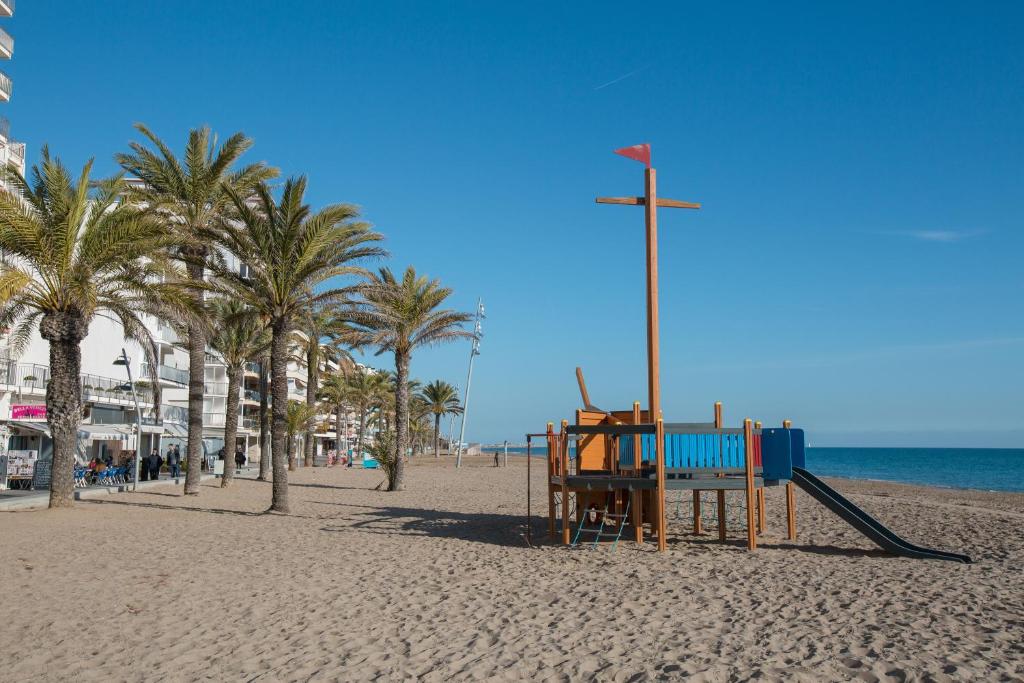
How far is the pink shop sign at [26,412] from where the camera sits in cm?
2984

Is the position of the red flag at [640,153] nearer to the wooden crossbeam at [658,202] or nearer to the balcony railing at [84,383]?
the wooden crossbeam at [658,202]

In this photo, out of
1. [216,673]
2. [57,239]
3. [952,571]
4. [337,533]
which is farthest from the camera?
[57,239]

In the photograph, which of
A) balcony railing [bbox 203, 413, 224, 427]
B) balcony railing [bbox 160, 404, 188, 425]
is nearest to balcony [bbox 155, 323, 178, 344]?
balcony railing [bbox 160, 404, 188, 425]

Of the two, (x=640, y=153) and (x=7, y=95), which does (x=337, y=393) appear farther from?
(x=640, y=153)

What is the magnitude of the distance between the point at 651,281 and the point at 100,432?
79.1ft

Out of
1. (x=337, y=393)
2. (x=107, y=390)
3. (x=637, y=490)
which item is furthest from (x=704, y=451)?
(x=337, y=393)

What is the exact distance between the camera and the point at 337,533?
588 inches

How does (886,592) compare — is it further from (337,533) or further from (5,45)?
(5,45)

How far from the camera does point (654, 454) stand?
1256 centimetres

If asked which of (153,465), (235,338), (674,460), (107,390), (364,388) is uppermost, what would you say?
(235,338)

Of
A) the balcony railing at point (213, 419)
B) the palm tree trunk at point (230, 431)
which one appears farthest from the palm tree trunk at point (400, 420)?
the balcony railing at point (213, 419)

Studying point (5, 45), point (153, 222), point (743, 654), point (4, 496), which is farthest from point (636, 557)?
point (5, 45)

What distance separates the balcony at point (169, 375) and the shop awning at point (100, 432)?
13180 mm

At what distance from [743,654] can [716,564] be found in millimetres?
4482
